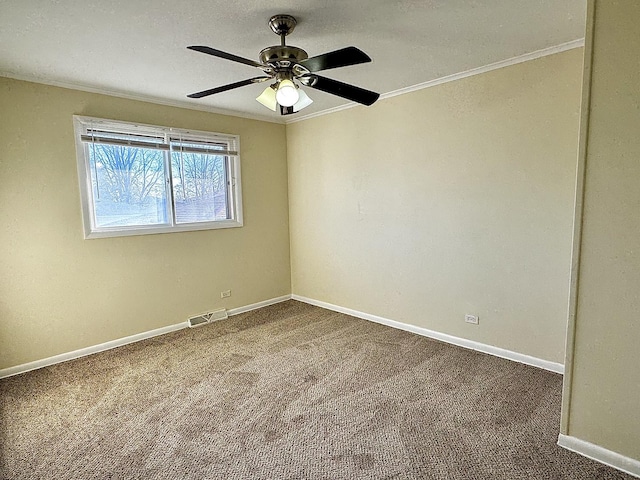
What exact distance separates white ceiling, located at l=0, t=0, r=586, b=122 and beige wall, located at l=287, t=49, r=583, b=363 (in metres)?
0.37

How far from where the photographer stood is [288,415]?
2301 millimetres

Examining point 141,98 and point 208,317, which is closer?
point 141,98

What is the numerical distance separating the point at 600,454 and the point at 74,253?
402 cm

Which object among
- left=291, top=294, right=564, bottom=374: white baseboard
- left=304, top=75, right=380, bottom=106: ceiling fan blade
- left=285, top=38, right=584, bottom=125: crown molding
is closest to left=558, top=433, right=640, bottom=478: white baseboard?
left=291, top=294, right=564, bottom=374: white baseboard

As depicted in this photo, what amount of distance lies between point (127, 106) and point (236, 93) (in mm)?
1056

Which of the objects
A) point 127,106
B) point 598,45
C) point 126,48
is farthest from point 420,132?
point 127,106

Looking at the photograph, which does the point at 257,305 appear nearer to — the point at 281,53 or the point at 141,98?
the point at 141,98

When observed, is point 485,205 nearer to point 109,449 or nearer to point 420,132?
point 420,132

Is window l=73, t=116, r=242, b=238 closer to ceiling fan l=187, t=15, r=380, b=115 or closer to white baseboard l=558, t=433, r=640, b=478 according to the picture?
ceiling fan l=187, t=15, r=380, b=115

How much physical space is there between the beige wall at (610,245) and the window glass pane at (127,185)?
3.55 meters

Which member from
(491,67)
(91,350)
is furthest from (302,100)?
(91,350)

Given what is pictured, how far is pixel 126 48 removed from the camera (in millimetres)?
2371

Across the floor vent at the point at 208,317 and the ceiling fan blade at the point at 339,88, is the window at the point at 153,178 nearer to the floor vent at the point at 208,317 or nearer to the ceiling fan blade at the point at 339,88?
the floor vent at the point at 208,317

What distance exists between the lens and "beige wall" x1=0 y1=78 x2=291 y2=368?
288cm
